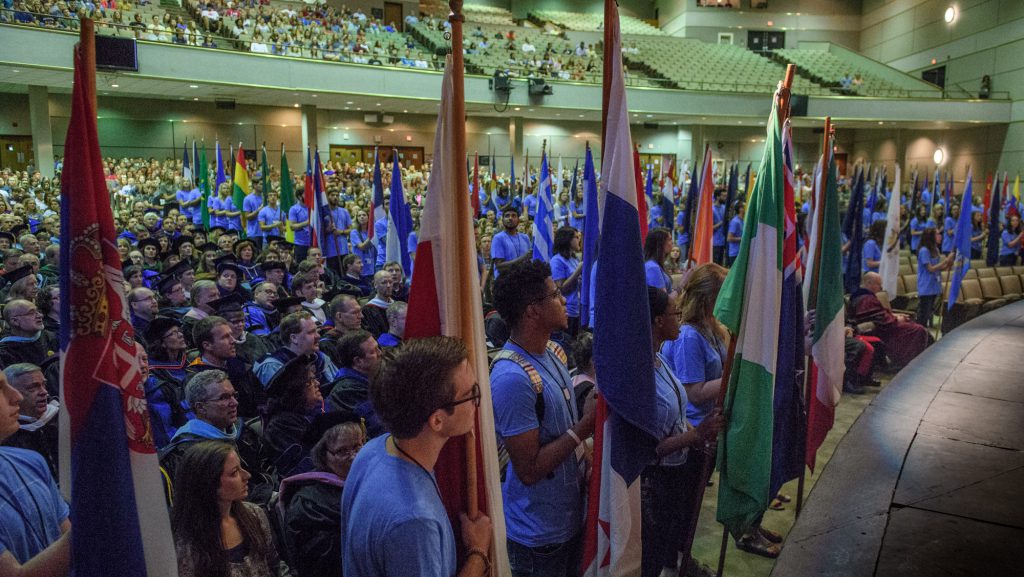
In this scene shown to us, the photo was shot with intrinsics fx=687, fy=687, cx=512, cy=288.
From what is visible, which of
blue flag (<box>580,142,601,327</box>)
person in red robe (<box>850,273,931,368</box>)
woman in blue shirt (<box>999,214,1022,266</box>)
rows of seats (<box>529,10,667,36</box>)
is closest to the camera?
blue flag (<box>580,142,601,327</box>)

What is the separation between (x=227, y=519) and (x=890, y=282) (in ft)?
29.2

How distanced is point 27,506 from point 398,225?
18.6ft

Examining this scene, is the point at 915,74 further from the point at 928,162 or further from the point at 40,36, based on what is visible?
the point at 40,36

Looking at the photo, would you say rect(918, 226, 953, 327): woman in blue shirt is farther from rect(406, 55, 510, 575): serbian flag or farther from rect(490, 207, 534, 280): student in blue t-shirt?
rect(406, 55, 510, 575): serbian flag

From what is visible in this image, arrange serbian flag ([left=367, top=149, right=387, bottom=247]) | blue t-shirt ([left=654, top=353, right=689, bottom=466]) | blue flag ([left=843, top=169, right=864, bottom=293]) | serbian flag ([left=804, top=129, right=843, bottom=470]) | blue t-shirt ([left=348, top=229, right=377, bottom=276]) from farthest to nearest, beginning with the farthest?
1. blue t-shirt ([left=348, top=229, right=377, bottom=276])
2. serbian flag ([left=367, top=149, right=387, bottom=247])
3. blue flag ([left=843, top=169, right=864, bottom=293])
4. serbian flag ([left=804, top=129, right=843, bottom=470])
5. blue t-shirt ([left=654, top=353, right=689, bottom=466])

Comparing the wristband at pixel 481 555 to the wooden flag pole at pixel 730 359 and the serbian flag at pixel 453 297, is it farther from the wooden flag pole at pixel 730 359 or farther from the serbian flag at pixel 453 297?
the wooden flag pole at pixel 730 359

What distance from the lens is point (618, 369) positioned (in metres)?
2.35

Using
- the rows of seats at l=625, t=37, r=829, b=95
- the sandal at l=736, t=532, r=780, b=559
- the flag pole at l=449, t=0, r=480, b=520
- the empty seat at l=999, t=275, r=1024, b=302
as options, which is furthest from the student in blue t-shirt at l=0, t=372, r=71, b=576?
the rows of seats at l=625, t=37, r=829, b=95

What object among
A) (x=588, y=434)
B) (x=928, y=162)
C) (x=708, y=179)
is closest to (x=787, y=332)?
(x=588, y=434)

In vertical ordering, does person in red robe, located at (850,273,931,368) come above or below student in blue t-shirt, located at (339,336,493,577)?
below

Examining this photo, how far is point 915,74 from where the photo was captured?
29.9 metres

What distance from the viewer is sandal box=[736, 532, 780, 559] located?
12.7 feet

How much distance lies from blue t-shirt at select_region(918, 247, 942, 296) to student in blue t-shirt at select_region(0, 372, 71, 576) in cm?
936

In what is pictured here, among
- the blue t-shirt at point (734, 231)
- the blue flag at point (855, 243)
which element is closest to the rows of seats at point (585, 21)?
the blue t-shirt at point (734, 231)
